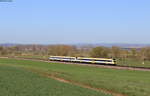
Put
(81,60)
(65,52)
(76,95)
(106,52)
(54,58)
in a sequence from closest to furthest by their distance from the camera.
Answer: (76,95) < (81,60) < (54,58) < (106,52) < (65,52)

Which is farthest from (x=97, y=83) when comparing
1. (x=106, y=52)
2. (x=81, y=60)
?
(x=106, y=52)

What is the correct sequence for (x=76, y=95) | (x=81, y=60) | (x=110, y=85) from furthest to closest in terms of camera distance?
(x=81, y=60) → (x=110, y=85) → (x=76, y=95)

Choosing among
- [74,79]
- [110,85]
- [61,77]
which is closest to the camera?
[110,85]

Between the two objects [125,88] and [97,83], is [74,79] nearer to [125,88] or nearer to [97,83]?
[97,83]

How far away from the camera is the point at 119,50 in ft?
365

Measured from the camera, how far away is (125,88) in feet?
75.7

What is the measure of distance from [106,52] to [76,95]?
85503 millimetres

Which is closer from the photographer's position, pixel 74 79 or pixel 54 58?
pixel 74 79

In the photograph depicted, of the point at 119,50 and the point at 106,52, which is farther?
the point at 119,50

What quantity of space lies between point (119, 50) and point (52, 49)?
33664 mm

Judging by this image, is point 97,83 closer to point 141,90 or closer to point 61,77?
point 141,90

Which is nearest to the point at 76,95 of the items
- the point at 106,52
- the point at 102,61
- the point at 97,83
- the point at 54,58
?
the point at 97,83

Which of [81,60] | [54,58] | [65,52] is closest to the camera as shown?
[81,60]

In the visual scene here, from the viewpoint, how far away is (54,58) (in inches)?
3027
